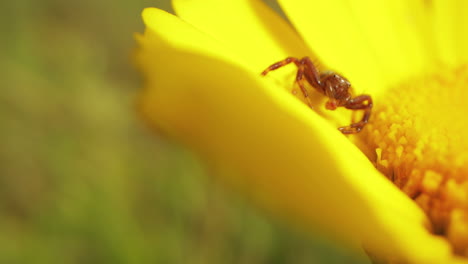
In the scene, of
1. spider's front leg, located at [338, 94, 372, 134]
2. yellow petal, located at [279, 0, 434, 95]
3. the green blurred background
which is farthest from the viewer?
the green blurred background

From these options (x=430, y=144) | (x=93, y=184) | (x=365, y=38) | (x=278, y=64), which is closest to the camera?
(x=430, y=144)

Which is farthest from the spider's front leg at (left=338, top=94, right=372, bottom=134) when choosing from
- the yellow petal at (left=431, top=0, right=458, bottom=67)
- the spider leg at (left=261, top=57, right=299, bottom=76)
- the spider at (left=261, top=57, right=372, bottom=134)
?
the yellow petal at (left=431, top=0, right=458, bottom=67)

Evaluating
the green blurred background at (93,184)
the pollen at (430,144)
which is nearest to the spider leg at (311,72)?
the pollen at (430,144)

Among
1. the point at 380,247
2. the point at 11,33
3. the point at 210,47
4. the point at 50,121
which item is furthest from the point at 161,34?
the point at 11,33

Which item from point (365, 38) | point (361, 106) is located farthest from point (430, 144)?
point (365, 38)

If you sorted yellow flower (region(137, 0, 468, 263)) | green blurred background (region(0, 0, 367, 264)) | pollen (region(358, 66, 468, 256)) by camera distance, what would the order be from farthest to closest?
green blurred background (region(0, 0, 367, 264)), pollen (region(358, 66, 468, 256)), yellow flower (region(137, 0, 468, 263))

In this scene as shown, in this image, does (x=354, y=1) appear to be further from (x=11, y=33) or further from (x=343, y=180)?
(x=11, y=33)

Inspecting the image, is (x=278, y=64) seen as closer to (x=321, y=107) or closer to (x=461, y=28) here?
(x=321, y=107)

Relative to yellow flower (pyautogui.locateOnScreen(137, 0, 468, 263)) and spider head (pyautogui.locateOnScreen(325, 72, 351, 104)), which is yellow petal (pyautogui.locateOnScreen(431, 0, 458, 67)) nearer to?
yellow flower (pyautogui.locateOnScreen(137, 0, 468, 263))
